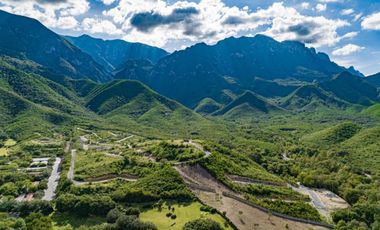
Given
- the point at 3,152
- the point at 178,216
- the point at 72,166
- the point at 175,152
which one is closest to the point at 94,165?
the point at 72,166

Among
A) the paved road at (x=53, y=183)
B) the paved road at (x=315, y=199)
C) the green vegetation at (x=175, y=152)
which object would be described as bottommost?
the paved road at (x=53, y=183)

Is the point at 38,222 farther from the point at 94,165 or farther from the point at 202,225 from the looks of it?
the point at 94,165

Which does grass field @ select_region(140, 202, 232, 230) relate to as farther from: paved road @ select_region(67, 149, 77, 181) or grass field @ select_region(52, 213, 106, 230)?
paved road @ select_region(67, 149, 77, 181)

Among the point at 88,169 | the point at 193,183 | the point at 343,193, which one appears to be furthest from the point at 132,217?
the point at 343,193

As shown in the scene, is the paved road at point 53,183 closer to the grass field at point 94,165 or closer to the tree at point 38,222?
the grass field at point 94,165

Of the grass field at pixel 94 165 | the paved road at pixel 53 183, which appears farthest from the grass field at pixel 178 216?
the grass field at pixel 94 165

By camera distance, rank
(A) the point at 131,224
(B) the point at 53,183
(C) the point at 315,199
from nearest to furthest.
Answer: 1. (A) the point at 131,224
2. (C) the point at 315,199
3. (B) the point at 53,183
